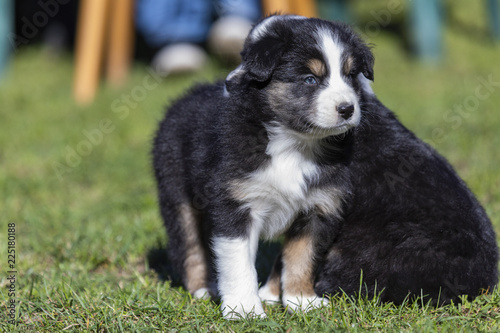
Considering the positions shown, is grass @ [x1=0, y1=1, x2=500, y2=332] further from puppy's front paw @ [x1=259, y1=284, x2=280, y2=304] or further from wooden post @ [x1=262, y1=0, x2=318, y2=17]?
wooden post @ [x1=262, y1=0, x2=318, y2=17]

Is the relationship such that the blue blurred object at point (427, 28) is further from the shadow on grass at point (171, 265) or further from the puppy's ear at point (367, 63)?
the puppy's ear at point (367, 63)

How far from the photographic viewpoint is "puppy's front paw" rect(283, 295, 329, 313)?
3123 millimetres

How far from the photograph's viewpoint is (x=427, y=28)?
9.13 metres

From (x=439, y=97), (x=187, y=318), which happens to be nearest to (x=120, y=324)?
(x=187, y=318)

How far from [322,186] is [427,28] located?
22.2 ft

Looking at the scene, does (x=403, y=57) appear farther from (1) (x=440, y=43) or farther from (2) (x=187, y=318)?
(2) (x=187, y=318)

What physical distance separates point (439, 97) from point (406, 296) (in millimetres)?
5134

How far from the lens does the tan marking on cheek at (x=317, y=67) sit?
2.90 meters

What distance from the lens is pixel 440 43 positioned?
9500 mm

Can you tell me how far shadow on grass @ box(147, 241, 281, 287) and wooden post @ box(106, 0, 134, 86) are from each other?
16.4 feet

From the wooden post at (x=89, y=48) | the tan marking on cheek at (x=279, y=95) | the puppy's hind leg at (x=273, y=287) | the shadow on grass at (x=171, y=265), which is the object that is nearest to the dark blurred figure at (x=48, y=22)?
the wooden post at (x=89, y=48)

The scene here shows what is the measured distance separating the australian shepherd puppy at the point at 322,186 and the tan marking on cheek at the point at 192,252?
0.69 feet

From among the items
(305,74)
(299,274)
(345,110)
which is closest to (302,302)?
(299,274)

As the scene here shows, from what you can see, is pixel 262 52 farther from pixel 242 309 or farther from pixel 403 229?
pixel 242 309
